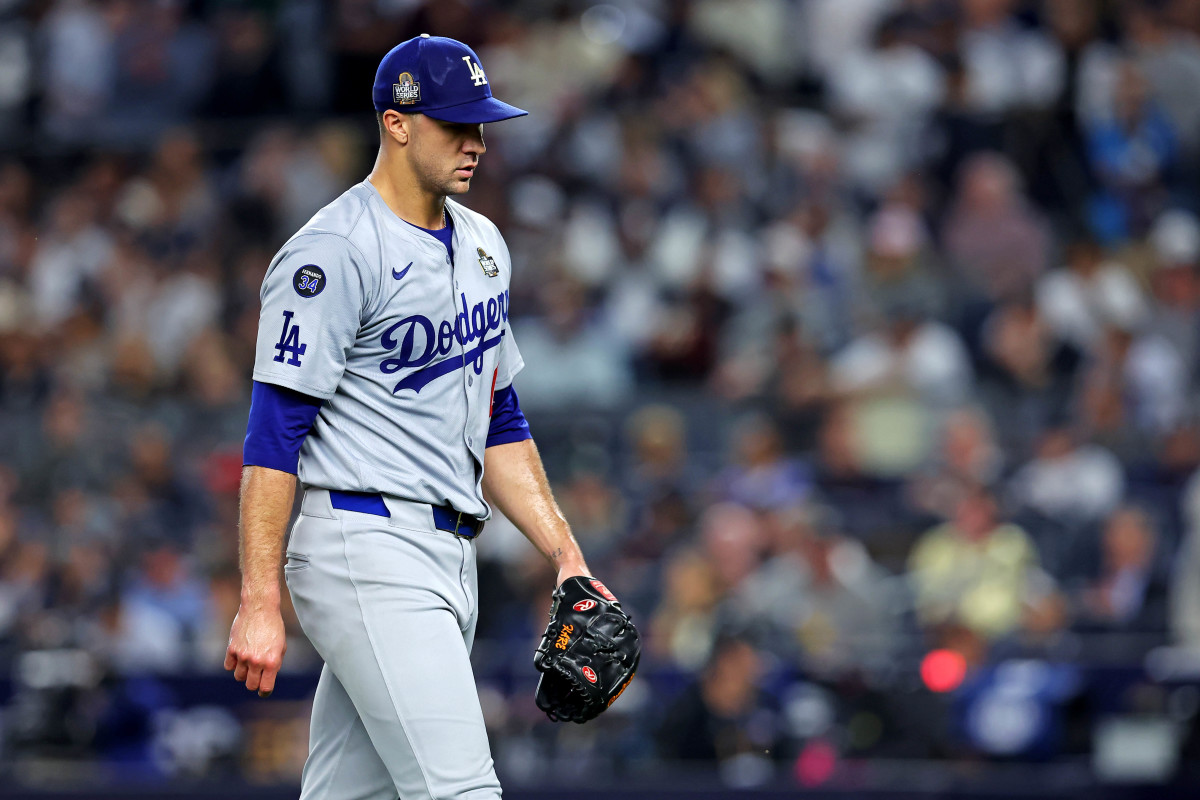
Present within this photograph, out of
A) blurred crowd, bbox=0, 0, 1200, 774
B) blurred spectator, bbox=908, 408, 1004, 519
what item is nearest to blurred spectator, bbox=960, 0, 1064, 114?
blurred crowd, bbox=0, 0, 1200, 774

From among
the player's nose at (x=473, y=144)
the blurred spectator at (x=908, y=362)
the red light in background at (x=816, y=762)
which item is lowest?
the red light in background at (x=816, y=762)

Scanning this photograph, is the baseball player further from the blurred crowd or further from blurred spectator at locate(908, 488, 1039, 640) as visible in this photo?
blurred spectator at locate(908, 488, 1039, 640)

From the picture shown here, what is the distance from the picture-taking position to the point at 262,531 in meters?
3.47

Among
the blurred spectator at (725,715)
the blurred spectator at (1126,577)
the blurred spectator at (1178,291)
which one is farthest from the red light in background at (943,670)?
the blurred spectator at (1178,291)

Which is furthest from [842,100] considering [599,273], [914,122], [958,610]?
[958,610]

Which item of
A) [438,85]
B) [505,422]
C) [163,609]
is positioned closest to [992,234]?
[163,609]

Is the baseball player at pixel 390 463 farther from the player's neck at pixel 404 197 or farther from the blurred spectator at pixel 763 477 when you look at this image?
the blurred spectator at pixel 763 477

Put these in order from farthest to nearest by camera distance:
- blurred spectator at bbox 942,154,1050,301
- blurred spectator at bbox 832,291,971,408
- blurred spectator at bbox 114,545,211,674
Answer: blurred spectator at bbox 942,154,1050,301 < blurred spectator at bbox 832,291,971,408 < blurred spectator at bbox 114,545,211,674

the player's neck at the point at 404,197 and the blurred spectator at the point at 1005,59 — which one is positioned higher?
the blurred spectator at the point at 1005,59

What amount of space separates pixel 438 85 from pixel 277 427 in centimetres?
82

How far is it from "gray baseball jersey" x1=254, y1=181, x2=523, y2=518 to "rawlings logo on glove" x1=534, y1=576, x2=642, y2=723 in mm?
309

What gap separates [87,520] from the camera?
9812 millimetres

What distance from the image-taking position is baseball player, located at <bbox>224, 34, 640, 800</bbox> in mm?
3508

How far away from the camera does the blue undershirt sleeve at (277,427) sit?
3516mm
